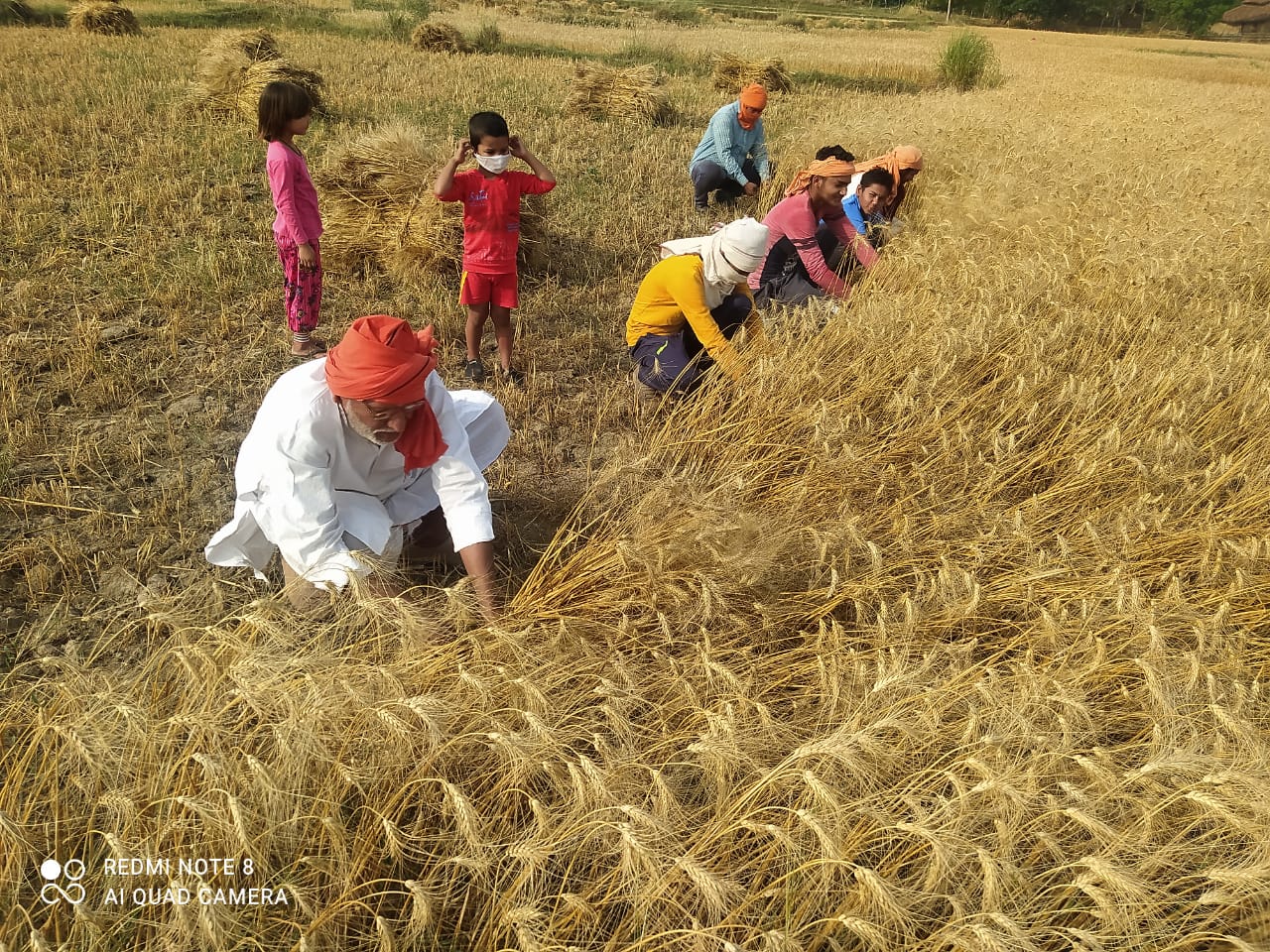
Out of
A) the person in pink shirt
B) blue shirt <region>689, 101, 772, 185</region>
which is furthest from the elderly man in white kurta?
blue shirt <region>689, 101, 772, 185</region>

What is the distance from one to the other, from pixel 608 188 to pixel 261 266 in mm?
3435

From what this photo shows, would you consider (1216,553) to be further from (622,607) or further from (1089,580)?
(622,607)

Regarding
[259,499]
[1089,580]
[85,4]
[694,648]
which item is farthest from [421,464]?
[85,4]

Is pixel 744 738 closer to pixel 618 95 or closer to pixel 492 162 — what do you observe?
pixel 492 162

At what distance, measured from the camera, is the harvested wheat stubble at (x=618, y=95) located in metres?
10.6

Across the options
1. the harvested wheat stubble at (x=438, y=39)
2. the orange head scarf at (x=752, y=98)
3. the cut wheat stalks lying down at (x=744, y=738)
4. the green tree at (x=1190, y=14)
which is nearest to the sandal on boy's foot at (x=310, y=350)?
the cut wheat stalks lying down at (x=744, y=738)

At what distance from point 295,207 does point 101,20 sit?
1376 cm

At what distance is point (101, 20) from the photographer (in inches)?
546

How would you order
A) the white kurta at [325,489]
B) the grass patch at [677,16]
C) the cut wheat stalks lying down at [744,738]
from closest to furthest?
the cut wheat stalks lying down at [744,738] → the white kurta at [325,489] → the grass patch at [677,16]

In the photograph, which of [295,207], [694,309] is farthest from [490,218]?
[694,309]

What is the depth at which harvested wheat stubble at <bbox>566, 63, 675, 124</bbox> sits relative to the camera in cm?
1060

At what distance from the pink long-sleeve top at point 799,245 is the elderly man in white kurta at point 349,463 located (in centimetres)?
303

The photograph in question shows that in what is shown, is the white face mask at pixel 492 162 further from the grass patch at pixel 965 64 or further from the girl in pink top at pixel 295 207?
the grass patch at pixel 965 64

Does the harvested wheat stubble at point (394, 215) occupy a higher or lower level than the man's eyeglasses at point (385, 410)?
higher
